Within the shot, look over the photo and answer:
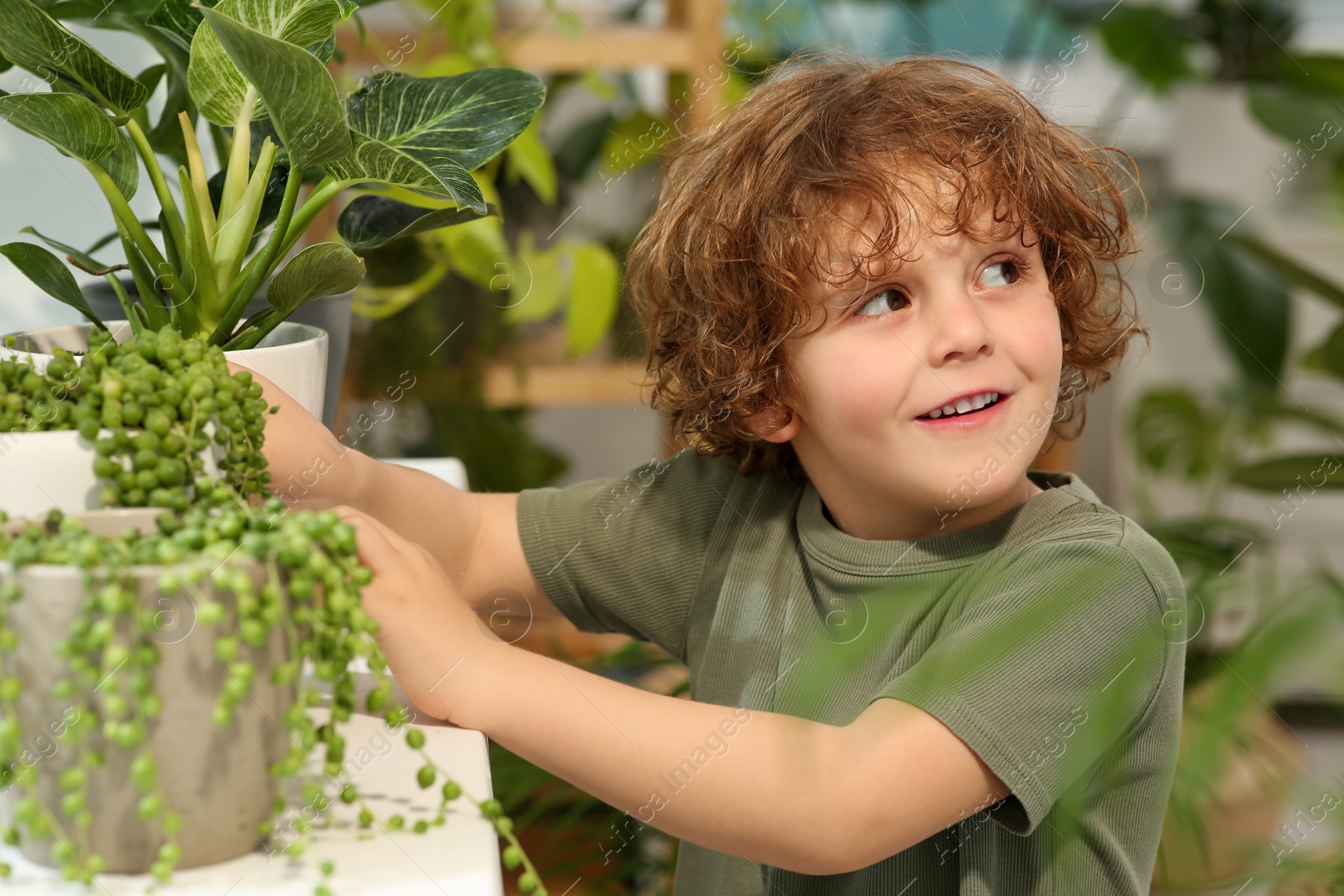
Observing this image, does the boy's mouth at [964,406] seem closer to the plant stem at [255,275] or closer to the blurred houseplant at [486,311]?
the plant stem at [255,275]

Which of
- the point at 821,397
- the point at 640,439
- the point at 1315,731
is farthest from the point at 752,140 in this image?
the point at 640,439

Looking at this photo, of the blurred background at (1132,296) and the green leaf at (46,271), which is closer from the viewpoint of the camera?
the blurred background at (1132,296)

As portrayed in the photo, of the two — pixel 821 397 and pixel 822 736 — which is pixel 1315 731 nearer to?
pixel 822 736

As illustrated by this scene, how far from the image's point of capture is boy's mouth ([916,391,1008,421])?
2.12 feet

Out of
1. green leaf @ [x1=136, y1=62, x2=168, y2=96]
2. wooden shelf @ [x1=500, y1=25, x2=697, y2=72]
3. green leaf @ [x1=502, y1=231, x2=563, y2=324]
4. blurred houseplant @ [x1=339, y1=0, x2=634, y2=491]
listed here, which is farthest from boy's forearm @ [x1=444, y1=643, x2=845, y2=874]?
wooden shelf @ [x1=500, y1=25, x2=697, y2=72]

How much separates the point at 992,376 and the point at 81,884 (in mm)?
495

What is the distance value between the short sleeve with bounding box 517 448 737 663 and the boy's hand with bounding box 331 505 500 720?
0.26 meters

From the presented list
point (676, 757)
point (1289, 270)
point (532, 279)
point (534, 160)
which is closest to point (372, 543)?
point (676, 757)

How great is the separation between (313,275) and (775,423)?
317 mm

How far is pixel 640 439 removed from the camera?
91.8 inches

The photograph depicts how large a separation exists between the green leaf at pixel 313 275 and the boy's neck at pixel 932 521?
343mm

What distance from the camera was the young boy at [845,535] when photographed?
502mm

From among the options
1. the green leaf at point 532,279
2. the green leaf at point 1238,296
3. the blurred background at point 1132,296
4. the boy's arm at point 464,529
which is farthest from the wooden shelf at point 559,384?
the green leaf at point 1238,296

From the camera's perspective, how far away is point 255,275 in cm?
58
